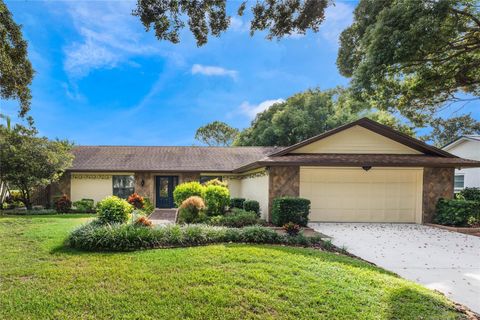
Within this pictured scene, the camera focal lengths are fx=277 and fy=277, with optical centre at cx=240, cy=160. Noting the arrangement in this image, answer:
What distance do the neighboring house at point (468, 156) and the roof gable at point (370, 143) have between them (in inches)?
309

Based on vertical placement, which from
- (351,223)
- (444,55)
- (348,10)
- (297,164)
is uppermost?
(348,10)

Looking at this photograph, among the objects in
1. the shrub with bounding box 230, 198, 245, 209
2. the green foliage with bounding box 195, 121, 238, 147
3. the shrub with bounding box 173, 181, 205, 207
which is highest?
the green foliage with bounding box 195, 121, 238, 147

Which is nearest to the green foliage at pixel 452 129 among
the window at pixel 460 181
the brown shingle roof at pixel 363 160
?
the window at pixel 460 181

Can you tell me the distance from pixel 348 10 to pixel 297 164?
5755 mm

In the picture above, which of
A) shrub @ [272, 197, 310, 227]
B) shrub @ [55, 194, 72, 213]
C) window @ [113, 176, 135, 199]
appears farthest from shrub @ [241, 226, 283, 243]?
shrub @ [55, 194, 72, 213]

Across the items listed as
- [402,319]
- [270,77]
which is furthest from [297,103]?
[402,319]

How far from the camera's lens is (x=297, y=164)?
11422mm

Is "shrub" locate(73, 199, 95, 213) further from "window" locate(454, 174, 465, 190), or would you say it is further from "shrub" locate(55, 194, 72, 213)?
"window" locate(454, 174, 465, 190)

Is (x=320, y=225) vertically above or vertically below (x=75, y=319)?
below

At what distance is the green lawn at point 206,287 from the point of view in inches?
152

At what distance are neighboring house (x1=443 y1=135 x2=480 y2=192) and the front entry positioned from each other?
19.0m

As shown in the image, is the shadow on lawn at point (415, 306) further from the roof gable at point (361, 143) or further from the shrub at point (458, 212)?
the roof gable at point (361, 143)

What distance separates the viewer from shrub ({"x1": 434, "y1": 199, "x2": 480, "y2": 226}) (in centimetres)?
1101

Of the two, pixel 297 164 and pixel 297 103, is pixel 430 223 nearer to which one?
pixel 297 164
